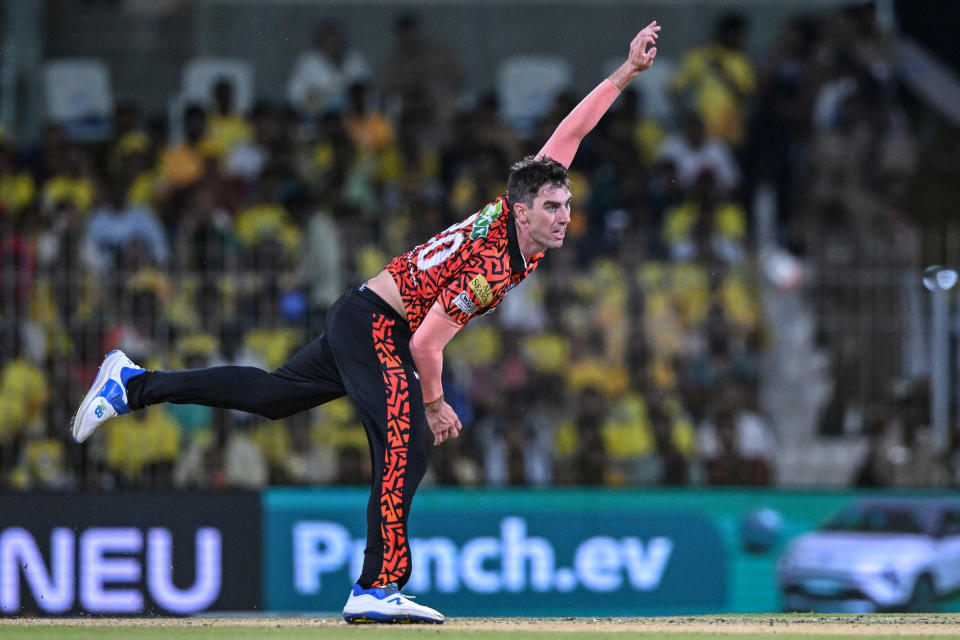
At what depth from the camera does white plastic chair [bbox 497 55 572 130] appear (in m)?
16.5

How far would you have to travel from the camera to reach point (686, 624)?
8062mm

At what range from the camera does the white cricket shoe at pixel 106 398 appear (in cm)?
812

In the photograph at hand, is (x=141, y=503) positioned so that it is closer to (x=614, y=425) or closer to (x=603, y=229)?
(x=614, y=425)

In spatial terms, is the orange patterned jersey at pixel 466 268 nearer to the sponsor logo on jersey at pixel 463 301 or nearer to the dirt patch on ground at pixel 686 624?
the sponsor logo on jersey at pixel 463 301

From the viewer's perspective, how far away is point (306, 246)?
1378cm

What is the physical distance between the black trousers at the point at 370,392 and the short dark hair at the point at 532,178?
0.82 metres

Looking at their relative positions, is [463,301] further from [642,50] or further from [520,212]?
[642,50]

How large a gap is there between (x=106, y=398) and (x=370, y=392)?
56.4 inches

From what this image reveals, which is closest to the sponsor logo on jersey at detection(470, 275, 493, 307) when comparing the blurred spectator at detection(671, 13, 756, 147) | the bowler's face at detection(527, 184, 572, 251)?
the bowler's face at detection(527, 184, 572, 251)

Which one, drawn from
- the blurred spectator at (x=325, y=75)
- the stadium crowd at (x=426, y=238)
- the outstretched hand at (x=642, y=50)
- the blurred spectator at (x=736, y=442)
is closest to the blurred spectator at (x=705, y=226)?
the stadium crowd at (x=426, y=238)

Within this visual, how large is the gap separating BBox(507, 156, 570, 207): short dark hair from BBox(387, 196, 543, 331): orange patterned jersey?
10 cm

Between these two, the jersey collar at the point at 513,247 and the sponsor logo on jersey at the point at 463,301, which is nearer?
the sponsor logo on jersey at the point at 463,301

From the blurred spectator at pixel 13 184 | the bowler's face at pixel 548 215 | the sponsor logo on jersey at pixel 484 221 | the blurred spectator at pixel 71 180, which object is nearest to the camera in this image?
the bowler's face at pixel 548 215

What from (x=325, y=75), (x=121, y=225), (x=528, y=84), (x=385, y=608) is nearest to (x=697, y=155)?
(x=528, y=84)
